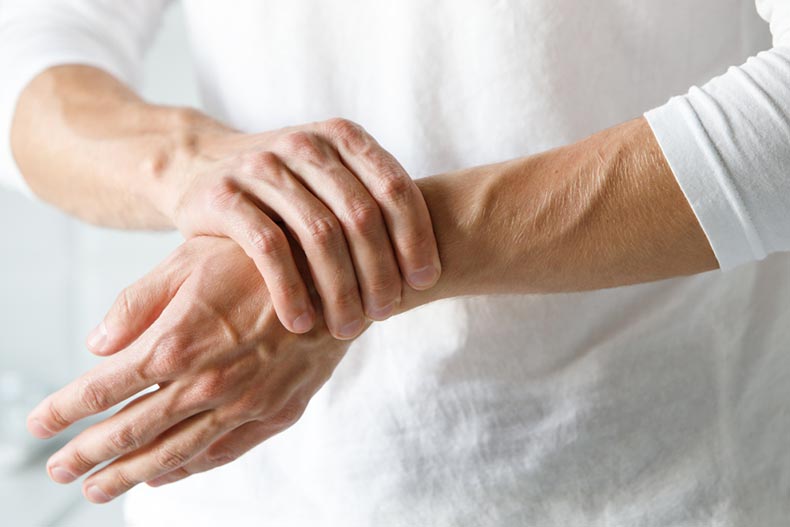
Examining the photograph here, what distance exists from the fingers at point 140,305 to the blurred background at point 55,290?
1.27 m

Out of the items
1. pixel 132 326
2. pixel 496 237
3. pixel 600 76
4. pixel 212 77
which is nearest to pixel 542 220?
pixel 496 237

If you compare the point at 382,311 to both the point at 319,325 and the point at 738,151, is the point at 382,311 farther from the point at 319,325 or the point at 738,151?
the point at 738,151

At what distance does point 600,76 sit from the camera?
814 millimetres

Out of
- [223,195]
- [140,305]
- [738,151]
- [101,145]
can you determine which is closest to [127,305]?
[140,305]

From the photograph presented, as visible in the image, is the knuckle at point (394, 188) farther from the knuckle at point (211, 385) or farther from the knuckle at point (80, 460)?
the knuckle at point (80, 460)

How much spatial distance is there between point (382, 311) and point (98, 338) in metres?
0.23

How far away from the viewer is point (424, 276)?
69cm

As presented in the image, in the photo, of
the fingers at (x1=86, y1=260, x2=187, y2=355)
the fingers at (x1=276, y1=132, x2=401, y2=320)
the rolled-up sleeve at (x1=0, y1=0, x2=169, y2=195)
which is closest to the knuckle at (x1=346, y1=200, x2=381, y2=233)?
the fingers at (x1=276, y1=132, x2=401, y2=320)

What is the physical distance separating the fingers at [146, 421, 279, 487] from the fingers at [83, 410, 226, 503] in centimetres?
3

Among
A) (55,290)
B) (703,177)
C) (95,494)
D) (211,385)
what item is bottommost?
(55,290)

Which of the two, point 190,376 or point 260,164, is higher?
point 260,164

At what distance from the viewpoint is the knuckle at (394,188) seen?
68 cm

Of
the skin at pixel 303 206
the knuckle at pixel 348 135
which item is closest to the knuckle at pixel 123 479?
the skin at pixel 303 206

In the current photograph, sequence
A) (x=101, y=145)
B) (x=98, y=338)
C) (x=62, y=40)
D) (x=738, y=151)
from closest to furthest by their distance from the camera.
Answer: (x=738, y=151), (x=98, y=338), (x=101, y=145), (x=62, y=40)
